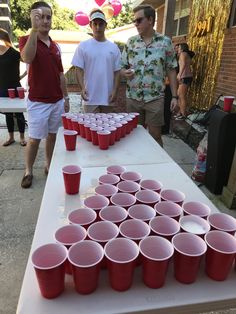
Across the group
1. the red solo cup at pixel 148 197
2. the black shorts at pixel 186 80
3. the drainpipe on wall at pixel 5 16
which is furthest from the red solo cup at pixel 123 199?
the drainpipe on wall at pixel 5 16

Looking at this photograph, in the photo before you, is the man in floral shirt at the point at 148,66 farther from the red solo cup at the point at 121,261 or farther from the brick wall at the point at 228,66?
the brick wall at the point at 228,66

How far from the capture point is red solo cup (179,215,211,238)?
1.08 metres

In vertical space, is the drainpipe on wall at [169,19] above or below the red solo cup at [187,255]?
above

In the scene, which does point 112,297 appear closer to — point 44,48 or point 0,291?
point 0,291

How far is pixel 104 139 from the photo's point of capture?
2.11m

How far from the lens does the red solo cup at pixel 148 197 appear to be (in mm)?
1280

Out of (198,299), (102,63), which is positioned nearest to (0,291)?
(198,299)

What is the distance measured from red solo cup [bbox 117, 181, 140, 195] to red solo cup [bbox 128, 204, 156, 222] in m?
0.16

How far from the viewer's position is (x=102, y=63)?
332 cm

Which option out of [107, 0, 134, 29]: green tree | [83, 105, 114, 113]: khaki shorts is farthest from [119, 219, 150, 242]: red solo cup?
[107, 0, 134, 29]: green tree

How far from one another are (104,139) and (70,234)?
1.14m

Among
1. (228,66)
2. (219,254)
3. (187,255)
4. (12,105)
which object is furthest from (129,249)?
(228,66)

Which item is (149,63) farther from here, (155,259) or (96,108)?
(155,259)

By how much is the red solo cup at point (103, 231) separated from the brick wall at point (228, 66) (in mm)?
4882
